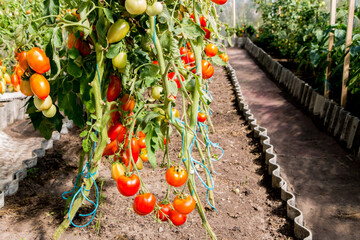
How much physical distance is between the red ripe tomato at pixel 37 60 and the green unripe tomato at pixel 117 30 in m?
0.27

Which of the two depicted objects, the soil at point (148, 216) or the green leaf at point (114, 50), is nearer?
the green leaf at point (114, 50)

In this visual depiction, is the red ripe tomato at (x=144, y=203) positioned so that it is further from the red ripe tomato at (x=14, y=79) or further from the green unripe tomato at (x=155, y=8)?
the red ripe tomato at (x=14, y=79)

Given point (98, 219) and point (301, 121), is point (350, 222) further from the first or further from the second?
point (301, 121)

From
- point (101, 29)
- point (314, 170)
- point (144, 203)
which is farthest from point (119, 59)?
point (314, 170)

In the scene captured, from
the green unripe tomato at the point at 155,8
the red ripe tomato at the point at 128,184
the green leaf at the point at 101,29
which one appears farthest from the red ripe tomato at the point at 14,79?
the green unripe tomato at the point at 155,8

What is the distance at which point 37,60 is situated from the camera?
136 centimetres

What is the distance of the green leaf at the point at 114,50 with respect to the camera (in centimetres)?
149

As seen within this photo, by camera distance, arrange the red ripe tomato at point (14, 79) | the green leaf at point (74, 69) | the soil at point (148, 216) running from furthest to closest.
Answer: the red ripe tomato at point (14, 79), the soil at point (148, 216), the green leaf at point (74, 69)

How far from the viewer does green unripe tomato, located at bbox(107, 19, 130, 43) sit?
1.41 metres

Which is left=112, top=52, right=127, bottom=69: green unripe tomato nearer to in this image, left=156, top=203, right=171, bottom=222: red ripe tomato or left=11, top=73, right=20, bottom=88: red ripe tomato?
left=156, top=203, right=171, bottom=222: red ripe tomato

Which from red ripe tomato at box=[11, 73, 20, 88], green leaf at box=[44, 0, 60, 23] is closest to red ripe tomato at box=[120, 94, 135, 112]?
green leaf at box=[44, 0, 60, 23]

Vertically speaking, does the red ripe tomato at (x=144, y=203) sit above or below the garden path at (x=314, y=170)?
above

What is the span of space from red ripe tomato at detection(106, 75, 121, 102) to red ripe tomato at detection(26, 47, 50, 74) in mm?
349

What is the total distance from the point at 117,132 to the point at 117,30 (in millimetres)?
549
